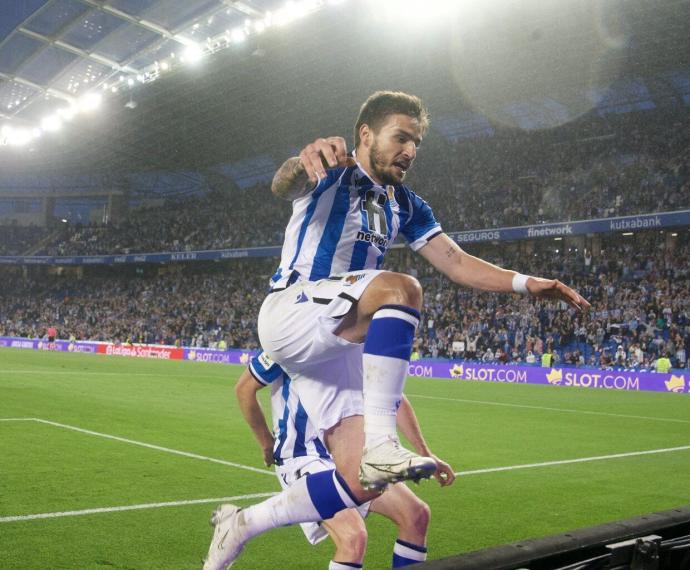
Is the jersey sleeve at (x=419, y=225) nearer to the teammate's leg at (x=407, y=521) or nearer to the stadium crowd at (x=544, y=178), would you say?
the teammate's leg at (x=407, y=521)

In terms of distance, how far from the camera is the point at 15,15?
3011cm

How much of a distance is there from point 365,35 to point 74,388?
17792mm

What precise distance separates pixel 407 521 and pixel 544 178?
30.6m

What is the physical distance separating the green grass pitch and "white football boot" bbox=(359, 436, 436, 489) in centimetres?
224

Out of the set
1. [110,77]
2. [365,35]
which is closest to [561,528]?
[365,35]

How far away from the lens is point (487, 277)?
3607mm

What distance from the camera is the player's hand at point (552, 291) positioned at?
10.7ft

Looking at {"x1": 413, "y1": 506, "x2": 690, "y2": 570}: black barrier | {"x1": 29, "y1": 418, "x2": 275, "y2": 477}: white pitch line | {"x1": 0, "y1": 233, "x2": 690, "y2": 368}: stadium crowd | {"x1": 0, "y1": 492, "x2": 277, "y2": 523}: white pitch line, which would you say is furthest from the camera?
{"x1": 0, "y1": 233, "x2": 690, "y2": 368}: stadium crowd

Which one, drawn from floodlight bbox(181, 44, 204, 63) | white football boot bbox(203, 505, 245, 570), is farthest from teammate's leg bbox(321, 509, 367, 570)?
floodlight bbox(181, 44, 204, 63)

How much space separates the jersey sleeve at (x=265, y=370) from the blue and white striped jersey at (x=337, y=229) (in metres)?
0.41

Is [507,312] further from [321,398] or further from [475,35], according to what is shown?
[321,398]

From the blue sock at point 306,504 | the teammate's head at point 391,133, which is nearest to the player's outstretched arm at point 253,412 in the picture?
the blue sock at point 306,504

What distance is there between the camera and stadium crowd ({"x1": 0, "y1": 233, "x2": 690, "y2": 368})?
24406mm

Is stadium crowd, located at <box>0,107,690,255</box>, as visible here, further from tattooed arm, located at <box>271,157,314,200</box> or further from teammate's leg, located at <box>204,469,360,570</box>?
teammate's leg, located at <box>204,469,360,570</box>
